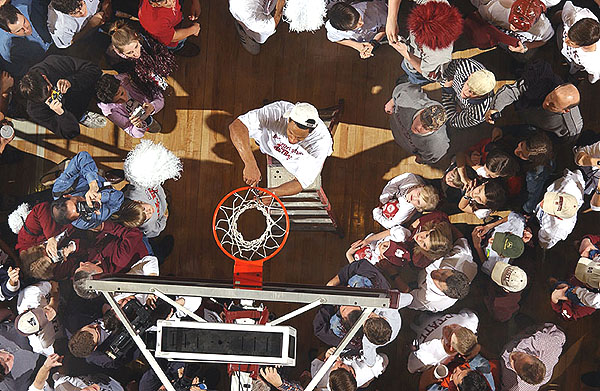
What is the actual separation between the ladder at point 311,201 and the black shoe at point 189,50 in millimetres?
1370

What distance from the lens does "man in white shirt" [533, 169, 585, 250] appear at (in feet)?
13.1

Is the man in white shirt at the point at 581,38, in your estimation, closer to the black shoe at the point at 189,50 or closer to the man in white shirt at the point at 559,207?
the man in white shirt at the point at 559,207

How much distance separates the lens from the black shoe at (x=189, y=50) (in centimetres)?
489

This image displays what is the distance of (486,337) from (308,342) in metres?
1.74

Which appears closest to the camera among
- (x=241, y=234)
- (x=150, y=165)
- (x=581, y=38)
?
(x=581, y=38)

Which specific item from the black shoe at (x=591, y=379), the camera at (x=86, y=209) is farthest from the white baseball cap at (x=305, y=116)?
the black shoe at (x=591, y=379)

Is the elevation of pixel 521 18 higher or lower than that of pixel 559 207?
higher

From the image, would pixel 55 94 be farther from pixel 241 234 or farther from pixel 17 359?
pixel 17 359

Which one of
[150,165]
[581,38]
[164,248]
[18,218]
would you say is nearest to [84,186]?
[150,165]

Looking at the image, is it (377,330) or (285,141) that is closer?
(377,330)

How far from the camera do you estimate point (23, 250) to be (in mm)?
4473

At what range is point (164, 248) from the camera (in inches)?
193

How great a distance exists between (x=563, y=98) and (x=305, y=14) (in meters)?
2.32

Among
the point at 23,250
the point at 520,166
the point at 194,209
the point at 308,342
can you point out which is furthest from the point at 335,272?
the point at 23,250
